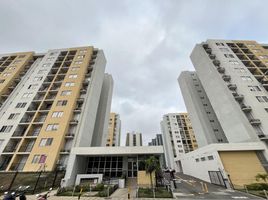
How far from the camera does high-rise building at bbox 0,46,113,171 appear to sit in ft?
88.4

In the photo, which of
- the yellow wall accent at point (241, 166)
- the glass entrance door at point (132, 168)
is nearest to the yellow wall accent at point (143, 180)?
the glass entrance door at point (132, 168)

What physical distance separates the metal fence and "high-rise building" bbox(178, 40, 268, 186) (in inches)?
1004

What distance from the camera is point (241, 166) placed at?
23812 millimetres

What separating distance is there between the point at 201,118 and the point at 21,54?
6294 cm

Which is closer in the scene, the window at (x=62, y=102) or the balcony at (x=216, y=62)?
the window at (x=62, y=102)

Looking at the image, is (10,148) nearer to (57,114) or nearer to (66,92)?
(57,114)

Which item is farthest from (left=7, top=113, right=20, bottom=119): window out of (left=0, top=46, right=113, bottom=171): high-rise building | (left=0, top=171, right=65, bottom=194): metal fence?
(left=0, top=171, right=65, bottom=194): metal fence

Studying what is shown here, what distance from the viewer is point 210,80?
40906 millimetres

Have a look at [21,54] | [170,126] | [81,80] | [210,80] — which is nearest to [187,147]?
[170,126]

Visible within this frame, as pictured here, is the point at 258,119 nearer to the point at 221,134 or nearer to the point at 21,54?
Result: the point at 221,134

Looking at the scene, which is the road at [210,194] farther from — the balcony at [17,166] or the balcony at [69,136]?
the balcony at [17,166]

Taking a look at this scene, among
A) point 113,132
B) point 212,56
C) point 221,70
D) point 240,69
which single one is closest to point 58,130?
point 221,70

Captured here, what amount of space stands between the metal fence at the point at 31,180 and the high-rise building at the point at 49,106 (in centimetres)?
151

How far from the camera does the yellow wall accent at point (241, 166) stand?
22600 mm
